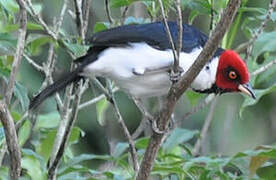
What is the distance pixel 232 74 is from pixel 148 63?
1.34ft

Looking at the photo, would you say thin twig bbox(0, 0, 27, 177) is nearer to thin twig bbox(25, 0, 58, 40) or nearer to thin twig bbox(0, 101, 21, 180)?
thin twig bbox(0, 101, 21, 180)

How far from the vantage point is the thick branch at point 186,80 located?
7.61 feet

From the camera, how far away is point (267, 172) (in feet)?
9.71

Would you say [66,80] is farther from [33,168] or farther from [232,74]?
[232,74]

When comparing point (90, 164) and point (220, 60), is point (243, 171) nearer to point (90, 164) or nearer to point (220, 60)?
point (220, 60)

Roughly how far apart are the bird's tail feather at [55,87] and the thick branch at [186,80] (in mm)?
609

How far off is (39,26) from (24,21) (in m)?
0.49

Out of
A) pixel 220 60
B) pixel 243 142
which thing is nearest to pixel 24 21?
pixel 220 60

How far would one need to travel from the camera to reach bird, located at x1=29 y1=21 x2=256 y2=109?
129 inches

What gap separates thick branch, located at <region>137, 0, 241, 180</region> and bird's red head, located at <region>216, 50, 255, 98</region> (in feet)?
2.67

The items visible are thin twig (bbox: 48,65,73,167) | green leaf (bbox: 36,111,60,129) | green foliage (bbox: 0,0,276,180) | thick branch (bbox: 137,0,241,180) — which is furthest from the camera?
green leaf (bbox: 36,111,60,129)

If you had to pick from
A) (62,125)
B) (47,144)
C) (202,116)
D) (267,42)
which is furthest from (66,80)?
(202,116)

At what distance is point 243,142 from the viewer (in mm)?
5980

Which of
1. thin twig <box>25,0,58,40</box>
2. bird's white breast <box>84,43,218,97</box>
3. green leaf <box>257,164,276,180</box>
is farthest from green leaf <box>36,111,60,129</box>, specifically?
green leaf <box>257,164,276,180</box>
